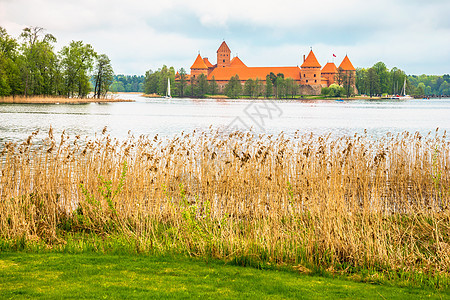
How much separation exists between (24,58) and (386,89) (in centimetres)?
7989

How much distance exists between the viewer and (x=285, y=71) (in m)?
121

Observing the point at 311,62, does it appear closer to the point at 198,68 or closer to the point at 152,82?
the point at 198,68

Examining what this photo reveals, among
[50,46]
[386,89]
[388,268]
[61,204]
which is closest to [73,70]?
[50,46]

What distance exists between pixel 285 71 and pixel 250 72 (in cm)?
970

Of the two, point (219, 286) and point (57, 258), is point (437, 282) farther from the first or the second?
point (57, 258)

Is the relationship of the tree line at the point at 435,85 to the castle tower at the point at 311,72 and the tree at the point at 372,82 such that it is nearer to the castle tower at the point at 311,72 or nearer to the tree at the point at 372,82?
the castle tower at the point at 311,72

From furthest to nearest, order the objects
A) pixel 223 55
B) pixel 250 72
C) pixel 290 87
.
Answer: pixel 223 55, pixel 250 72, pixel 290 87

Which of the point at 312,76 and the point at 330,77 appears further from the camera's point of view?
the point at 330,77

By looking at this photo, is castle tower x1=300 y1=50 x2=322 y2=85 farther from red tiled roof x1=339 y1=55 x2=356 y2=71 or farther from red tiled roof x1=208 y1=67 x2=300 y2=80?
red tiled roof x1=339 y1=55 x2=356 y2=71

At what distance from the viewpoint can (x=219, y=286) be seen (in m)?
3.71

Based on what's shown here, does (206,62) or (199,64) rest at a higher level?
(206,62)

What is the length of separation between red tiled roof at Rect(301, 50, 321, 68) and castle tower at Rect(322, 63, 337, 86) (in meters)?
5.46

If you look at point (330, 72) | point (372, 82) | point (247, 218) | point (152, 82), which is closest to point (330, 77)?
point (330, 72)

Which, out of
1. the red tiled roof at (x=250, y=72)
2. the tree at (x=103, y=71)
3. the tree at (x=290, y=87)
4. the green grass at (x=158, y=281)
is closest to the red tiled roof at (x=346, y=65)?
the red tiled roof at (x=250, y=72)
